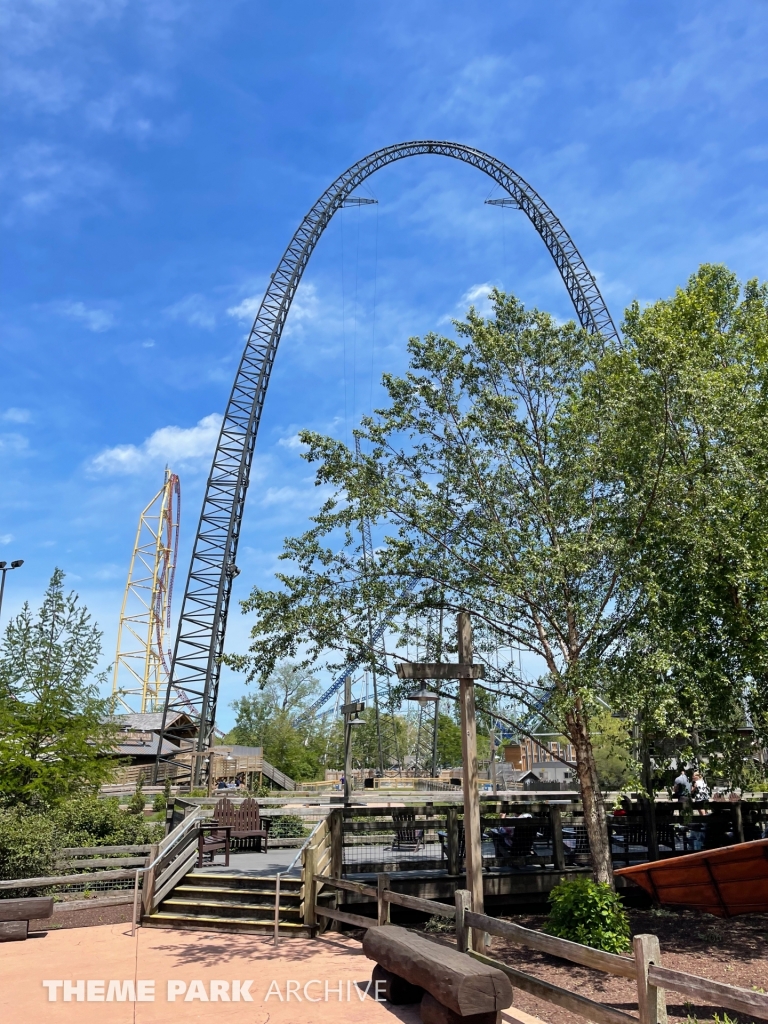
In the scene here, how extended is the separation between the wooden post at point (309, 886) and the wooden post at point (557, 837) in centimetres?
370

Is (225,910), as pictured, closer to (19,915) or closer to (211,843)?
(211,843)

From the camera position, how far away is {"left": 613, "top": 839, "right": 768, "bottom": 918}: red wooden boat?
9742 millimetres

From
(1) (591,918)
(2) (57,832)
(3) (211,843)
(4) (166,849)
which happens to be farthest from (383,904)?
(2) (57,832)

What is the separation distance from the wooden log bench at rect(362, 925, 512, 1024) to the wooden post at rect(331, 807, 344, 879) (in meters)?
3.66

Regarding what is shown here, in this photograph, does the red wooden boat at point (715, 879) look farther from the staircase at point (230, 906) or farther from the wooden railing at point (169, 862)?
the wooden railing at point (169, 862)

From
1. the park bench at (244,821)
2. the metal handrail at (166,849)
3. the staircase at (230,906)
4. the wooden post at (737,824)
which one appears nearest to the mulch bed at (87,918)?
the metal handrail at (166,849)

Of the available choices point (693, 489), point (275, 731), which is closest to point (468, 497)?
point (693, 489)

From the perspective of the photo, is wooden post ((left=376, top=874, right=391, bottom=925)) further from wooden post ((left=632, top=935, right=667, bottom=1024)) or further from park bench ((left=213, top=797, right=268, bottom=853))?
park bench ((left=213, top=797, right=268, bottom=853))

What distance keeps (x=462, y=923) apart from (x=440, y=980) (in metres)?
1.50

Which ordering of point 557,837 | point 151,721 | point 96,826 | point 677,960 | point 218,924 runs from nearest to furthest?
point 677,960 → point 218,924 → point 557,837 → point 96,826 → point 151,721

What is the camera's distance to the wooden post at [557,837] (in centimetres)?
1152

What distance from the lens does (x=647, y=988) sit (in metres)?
4.85

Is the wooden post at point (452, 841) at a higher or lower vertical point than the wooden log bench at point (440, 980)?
higher

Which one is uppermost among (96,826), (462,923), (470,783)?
(470,783)
